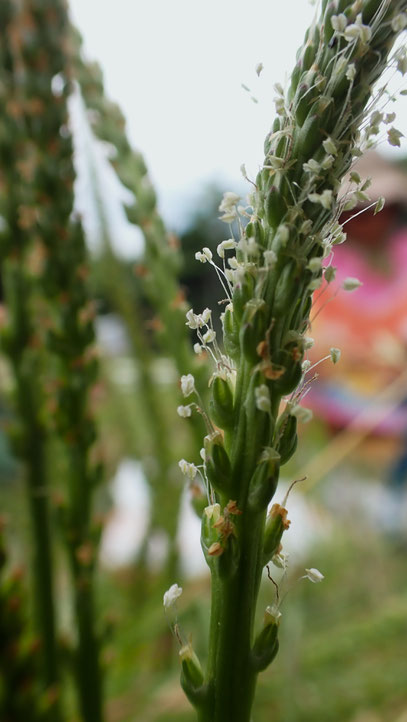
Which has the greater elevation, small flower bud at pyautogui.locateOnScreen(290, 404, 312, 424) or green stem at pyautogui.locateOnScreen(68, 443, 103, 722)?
green stem at pyautogui.locateOnScreen(68, 443, 103, 722)

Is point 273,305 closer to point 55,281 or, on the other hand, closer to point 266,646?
point 266,646

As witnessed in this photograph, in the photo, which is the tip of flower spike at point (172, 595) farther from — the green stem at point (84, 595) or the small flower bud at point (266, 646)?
the green stem at point (84, 595)

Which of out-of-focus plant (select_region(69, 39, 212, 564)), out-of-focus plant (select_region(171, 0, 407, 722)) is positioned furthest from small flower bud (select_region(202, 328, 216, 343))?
out-of-focus plant (select_region(69, 39, 212, 564))

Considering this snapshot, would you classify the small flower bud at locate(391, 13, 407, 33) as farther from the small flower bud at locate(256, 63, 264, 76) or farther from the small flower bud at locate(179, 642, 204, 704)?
the small flower bud at locate(179, 642, 204, 704)

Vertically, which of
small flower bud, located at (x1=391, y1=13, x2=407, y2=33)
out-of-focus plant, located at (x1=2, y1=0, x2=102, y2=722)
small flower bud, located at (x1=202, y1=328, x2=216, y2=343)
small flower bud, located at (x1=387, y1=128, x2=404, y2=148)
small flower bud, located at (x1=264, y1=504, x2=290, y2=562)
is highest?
out-of-focus plant, located at (x1=2, y1=0, x2=102, y2=722)

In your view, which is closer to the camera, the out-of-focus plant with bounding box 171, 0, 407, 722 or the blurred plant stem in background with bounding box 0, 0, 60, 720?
the out-of-focus plant with bounding box 171, 0, 407, 722

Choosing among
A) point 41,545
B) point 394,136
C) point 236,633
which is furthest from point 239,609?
point 41,545

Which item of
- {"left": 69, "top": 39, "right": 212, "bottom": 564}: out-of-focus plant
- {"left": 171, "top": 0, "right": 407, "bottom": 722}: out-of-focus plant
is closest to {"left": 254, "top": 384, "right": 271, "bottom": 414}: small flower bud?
Answer: {"left": 171, "top": 0, "right": 407, "bottom": 722}: out-of-focus plant

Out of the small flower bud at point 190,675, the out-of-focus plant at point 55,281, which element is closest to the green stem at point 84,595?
the out-of-focus plant at point 55,281
